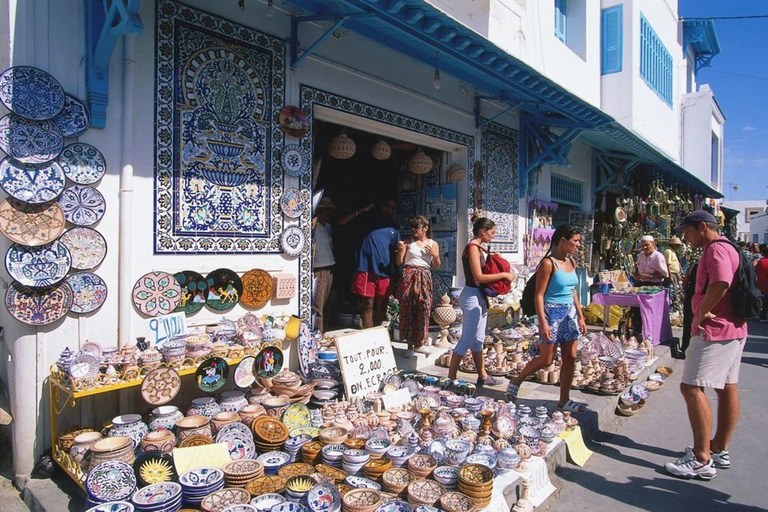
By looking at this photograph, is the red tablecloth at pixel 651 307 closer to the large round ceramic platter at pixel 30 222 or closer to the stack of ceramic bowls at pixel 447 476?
the stack of ceramic bowls at pixel 447 476

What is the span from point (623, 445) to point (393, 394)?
1.88m

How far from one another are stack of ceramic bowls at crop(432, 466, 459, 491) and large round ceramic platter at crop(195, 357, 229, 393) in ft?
5.23

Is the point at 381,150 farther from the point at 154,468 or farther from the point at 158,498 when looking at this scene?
the point at 158,498

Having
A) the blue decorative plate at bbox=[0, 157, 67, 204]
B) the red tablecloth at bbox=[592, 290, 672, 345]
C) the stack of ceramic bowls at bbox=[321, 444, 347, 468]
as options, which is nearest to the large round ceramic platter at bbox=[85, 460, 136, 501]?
the stack of ceramic bowls at bbox=[321, 444, 347, 468]

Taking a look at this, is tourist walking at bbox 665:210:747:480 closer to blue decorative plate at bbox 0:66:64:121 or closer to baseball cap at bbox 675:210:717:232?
baseball cap at bbox 675:210:717:232

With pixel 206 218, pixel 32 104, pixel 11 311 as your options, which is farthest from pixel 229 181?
pixel 11 311

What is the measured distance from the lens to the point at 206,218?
13.0 feet

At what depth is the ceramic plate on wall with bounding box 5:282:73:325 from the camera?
9.80 feet

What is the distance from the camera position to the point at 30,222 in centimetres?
305

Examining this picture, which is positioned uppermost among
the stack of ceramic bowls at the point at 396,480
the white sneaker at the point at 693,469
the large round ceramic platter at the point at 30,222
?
the large round ceramic platter at the point at 30,222

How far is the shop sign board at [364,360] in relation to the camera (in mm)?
Answer: 4086

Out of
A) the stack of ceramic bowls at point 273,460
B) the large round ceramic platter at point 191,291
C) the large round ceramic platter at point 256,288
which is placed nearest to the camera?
the stack of ceramic bowls at point 273,460

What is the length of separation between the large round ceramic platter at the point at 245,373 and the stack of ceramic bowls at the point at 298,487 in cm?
117

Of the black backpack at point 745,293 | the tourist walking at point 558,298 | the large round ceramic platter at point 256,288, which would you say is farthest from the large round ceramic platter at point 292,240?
the black backpack at point 745,293
